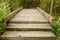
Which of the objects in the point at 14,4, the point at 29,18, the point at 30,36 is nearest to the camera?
the point at 30,36

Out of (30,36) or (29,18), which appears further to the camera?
(29,18)

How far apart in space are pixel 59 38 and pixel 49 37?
0.40 metres

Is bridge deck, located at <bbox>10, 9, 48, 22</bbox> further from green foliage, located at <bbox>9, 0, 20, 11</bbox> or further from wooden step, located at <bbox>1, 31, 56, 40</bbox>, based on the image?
green foliage, located at <bbox>9, 0, 20, 11</bbox>

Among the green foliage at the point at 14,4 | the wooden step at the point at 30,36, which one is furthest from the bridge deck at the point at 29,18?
the green foliage at the point at 14,4

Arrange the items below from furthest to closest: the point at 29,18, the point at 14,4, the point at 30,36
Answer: the point at 14,4 → the point at 29,18 → the point at 30,36

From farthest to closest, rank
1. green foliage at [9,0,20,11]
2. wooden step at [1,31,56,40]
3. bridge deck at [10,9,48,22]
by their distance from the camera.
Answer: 1. green foliage at [9,0,20,11]
2. bridge deck at [10,9,48,22]
3. wooden step at [1,31,56,40]

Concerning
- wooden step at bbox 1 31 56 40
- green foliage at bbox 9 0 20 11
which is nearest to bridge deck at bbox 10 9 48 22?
wooden step at bbox 1 31 56 40

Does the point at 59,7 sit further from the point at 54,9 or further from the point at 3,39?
the point at 3,39

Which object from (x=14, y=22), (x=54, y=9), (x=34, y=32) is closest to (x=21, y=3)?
(x=54, y=9)

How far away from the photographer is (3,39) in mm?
4242

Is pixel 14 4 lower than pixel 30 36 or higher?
lower

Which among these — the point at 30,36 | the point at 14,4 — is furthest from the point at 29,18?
the point at 14,4

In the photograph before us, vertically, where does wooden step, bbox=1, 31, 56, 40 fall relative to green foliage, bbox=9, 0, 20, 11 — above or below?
above

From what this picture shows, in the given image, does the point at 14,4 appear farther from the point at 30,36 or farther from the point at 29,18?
the point at 30,36
